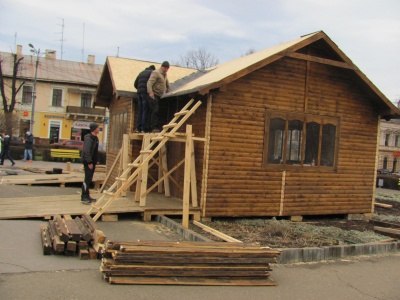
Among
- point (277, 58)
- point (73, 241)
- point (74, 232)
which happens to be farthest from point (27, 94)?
point (73, 241)

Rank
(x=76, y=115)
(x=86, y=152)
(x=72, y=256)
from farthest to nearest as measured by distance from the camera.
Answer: (x=76, y=115) → (x=86, y=152) → (x=72, y=256)

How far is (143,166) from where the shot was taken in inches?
410

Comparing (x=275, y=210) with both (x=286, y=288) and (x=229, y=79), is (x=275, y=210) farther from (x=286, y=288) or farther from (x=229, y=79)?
(x=286, y=288)

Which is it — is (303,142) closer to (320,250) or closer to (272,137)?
(272,137)

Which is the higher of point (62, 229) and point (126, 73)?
point (126, 73)

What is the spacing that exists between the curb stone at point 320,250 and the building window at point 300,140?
3.47 m

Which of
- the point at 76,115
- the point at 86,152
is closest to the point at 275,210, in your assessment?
the point at 86,152

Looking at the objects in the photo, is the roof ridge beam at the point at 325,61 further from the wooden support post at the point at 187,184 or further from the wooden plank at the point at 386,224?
the wooden plank at the point at 386,224

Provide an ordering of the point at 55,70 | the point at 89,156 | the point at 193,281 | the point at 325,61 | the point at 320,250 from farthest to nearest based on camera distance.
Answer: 1. the point at 55,70
2. the point at 325,61
3. the point at 89,156
4. the point at 320,250
5. the point at 193,281

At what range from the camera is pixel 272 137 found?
38.5 feet

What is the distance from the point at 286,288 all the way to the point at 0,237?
5019 millimetres

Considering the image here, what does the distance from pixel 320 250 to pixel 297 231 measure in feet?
6.95

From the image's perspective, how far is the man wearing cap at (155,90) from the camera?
11789mm

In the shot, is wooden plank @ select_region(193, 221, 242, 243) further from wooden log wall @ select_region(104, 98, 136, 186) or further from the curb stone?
wooden log wall @ select_region(104, 98, 136, 186)
